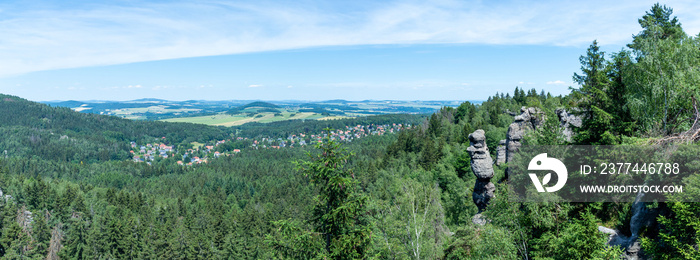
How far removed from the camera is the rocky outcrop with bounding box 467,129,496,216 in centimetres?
3541

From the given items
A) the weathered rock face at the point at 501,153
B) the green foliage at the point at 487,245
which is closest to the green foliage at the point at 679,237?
the green foliage at the point at 487,245

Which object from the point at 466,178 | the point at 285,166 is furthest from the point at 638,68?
the point at 285,166

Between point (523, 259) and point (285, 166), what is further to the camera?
point (285, 166)

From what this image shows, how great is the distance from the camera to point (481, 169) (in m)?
35.4

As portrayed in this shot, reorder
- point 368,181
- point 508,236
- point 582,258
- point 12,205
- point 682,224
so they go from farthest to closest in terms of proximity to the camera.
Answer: point 12,205 → point 368,181 → point 508,236 → point 582,258 → point 682,224

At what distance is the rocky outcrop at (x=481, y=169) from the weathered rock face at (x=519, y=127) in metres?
5.68

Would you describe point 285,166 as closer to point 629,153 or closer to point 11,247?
point 11,247

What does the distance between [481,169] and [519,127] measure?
426 inches

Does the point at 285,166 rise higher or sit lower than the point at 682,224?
lower

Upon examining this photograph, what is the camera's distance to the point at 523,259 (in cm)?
1958

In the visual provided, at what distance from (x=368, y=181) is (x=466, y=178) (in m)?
25.0

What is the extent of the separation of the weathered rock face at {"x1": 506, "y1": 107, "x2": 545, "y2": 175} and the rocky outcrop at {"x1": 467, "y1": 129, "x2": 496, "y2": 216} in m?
5.68

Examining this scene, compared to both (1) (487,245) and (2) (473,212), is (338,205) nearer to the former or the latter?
(1) (487,245)

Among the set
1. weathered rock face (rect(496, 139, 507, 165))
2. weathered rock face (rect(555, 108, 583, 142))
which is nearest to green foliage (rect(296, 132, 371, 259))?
weathered rock face (rect(555, 108, 583, 142))
